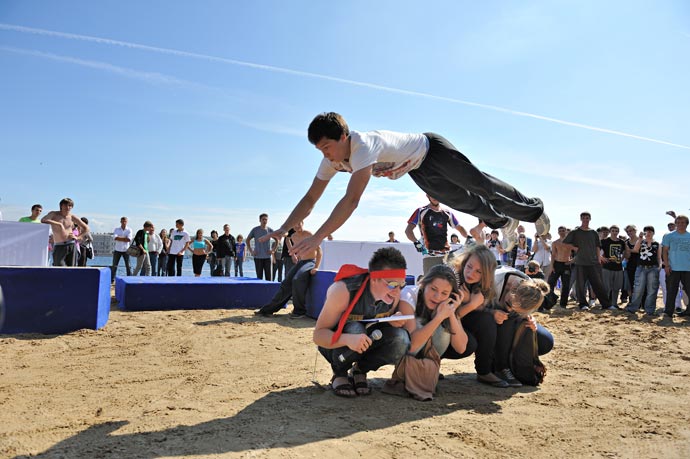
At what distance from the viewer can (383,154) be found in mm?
3314

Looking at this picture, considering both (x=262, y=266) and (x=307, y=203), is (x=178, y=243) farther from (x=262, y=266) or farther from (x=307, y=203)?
(x=307, y=203)

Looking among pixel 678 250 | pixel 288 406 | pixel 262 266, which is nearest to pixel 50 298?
pixel 288 406

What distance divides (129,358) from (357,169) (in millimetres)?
2734

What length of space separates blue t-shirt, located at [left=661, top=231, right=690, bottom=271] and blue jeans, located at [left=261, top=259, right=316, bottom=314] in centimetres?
552

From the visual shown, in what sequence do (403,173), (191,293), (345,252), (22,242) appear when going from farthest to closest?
(345,252)
(22,242)
(191,293)
(403,173)

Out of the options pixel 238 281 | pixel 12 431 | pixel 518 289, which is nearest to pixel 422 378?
pixel 518 289

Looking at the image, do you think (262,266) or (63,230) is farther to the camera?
(262,266)

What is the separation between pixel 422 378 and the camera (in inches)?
129

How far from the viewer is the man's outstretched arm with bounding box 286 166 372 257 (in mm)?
2688

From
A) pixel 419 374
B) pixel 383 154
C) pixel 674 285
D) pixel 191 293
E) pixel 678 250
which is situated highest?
pixel 383 154

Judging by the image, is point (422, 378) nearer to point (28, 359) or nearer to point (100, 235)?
point (28, 359)

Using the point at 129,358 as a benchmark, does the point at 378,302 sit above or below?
above

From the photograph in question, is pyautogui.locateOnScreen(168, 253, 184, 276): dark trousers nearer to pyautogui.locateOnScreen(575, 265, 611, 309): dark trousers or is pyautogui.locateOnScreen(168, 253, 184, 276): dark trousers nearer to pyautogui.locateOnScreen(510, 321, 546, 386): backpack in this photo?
pyautogui.locateOnScreen(575, 265, 611, 309): dark trousers

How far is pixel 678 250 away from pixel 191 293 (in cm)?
732
